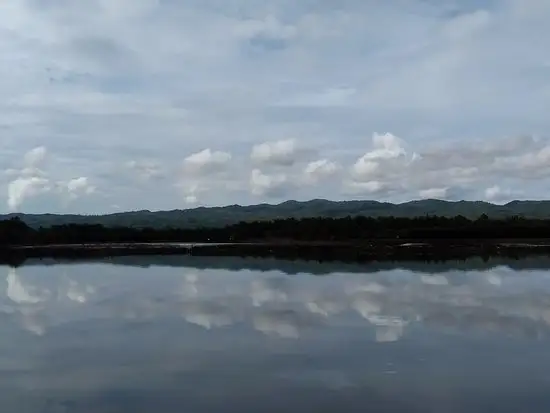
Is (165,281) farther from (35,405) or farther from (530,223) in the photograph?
(530,223)

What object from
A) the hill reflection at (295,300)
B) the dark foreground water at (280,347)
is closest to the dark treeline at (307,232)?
the hill reflection at (295,300)

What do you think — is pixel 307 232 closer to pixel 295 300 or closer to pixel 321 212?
pixel 295 300

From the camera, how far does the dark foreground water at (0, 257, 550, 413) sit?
30.3ft

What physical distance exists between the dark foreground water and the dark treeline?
3564cm

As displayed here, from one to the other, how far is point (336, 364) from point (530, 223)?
5568 cm

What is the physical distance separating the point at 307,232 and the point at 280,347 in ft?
160

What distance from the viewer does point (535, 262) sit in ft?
106

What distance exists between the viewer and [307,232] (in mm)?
61188

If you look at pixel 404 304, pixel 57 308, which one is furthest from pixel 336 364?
pixel 57 308

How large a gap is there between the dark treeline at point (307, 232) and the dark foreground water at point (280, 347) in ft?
117

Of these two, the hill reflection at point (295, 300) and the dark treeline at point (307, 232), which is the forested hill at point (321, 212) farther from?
the hill reflection at point (295, 300)

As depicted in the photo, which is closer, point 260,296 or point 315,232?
point 260,296

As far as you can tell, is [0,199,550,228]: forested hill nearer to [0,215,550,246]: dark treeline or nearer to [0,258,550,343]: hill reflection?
[0,215,550,246]: dark treeline

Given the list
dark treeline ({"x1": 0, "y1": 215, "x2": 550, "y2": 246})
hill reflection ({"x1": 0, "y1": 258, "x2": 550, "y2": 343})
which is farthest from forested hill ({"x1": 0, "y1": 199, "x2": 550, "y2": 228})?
hill reflection ({"x1": 0, "y1": 258, "x2": 550, "y2": 343})
